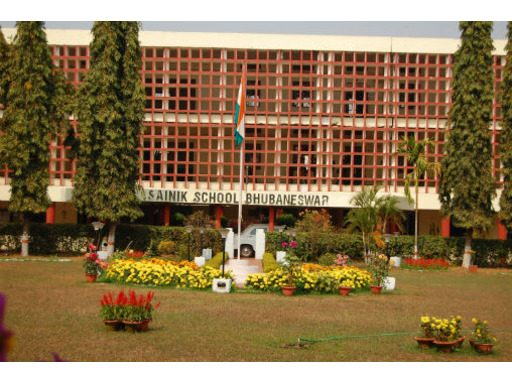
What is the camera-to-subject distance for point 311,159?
27.4 metres

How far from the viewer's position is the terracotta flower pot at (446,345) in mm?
6824

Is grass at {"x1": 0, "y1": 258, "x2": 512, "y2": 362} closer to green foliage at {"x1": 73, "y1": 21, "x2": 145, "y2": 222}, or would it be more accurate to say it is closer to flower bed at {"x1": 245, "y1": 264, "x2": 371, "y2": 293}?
flower bed at {"x1": 245, "y1": 264, "x2": 371, "y2": 293}

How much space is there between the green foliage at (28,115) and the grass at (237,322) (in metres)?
5.96

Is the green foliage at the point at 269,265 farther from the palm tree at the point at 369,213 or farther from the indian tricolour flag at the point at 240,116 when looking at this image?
the palm tree at the point at 369,213

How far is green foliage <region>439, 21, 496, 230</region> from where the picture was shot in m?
21.6

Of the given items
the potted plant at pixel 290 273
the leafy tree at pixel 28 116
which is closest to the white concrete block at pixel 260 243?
the leafy tree at pixel 28 116

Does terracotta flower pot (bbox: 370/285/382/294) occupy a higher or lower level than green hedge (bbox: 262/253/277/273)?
lower

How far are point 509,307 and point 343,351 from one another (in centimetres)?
615

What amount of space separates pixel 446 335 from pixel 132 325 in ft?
13.4

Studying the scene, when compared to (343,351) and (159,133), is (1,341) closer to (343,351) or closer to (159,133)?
(343,351)

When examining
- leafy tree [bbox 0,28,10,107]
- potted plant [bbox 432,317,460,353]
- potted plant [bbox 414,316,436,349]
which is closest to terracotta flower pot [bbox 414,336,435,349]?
potted plant [bbox 414,316,436,349]

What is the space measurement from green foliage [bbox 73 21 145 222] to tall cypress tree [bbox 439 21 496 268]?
12.5 metres

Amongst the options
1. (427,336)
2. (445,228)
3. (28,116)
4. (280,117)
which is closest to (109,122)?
(28,116)

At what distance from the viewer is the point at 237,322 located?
864 centimetres
